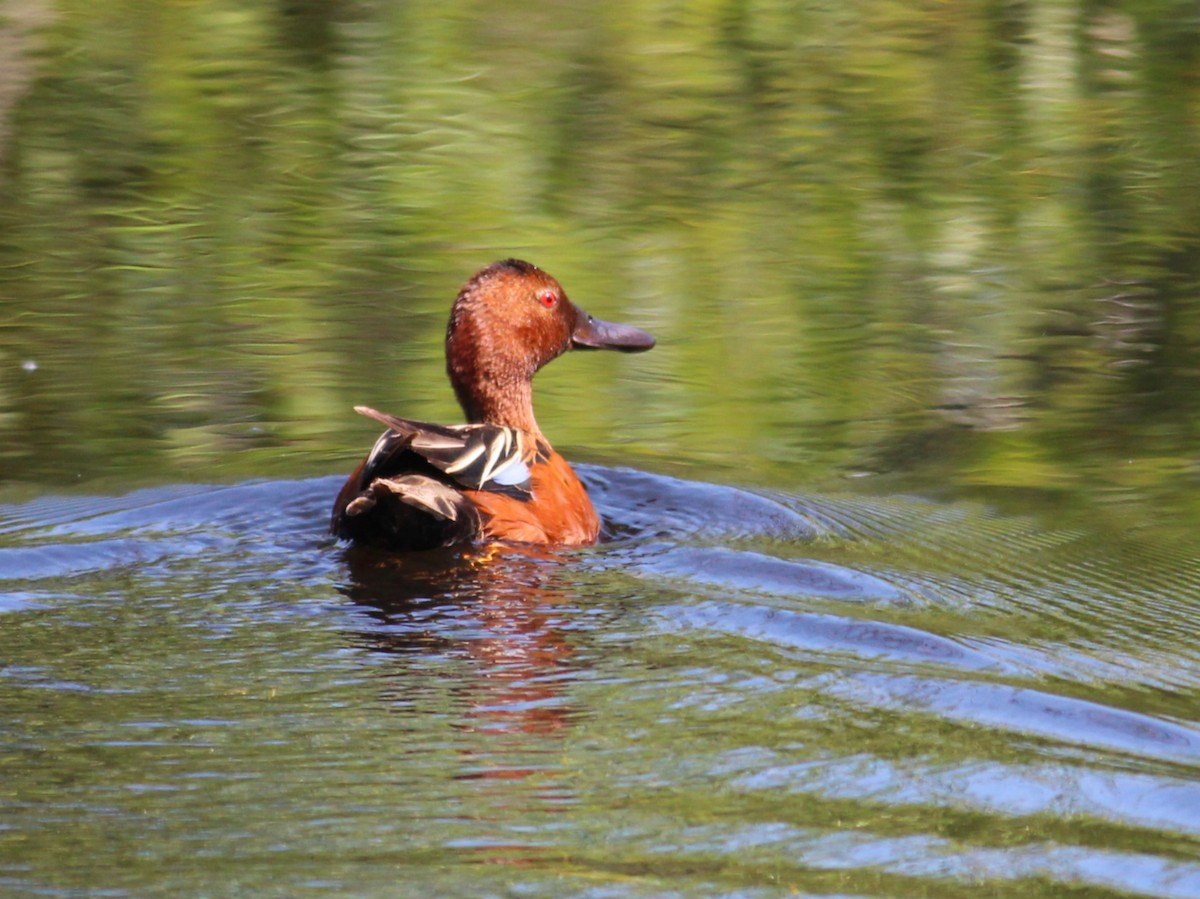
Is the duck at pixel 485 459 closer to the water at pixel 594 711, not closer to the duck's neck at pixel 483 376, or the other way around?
the duck's neck at pixel 483 376

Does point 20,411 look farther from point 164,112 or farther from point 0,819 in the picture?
point 0,819

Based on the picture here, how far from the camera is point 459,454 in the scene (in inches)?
236

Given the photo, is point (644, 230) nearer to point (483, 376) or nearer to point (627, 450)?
point (627, 450)

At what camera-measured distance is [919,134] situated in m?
11.4

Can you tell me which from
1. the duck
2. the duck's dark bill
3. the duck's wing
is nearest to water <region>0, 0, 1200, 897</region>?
the duck

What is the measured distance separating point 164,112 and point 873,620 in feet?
24.8

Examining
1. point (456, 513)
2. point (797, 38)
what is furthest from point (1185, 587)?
point (797, 38)

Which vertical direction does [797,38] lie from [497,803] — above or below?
above

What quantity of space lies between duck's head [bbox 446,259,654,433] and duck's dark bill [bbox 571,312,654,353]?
0.94ft

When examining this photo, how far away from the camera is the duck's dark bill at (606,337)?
303 inches

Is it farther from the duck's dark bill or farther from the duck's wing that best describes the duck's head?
the duck's wing

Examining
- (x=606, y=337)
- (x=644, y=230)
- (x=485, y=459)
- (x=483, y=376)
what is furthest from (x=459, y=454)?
(x=644, y=230)

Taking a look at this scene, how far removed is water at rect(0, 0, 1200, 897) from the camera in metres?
3.51

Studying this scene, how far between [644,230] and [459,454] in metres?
4.45
